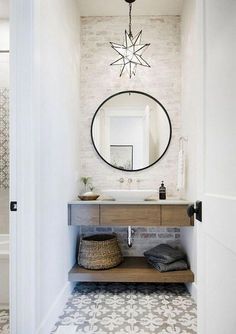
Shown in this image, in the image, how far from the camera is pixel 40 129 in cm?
193

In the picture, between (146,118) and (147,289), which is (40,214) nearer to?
(147,289)

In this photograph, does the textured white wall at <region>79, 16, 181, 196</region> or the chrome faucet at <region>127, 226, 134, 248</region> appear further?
the textured white wall at <region>79, 16, 181, 196</region>

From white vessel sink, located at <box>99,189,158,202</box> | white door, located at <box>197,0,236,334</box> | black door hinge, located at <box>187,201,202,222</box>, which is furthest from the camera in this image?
white vessel sink, located at <box>99,189,158,202</box>

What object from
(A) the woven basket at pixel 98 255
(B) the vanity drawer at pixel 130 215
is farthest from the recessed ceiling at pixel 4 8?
(A) the woven basket at pixel 98 255

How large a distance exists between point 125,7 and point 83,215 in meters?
2.34

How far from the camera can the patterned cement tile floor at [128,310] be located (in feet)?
7.02

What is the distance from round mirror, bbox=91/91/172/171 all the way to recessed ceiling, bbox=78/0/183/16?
3.03 ft

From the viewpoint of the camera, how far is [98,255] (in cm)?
289

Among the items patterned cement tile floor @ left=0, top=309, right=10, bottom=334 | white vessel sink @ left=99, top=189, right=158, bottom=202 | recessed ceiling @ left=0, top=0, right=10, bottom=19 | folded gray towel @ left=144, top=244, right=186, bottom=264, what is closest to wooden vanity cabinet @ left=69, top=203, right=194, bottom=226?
Answer: white vessel sink @ left=99, top=189, right=158, bottom=202

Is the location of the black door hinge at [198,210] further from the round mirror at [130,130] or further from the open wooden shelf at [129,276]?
the round mirror at [130,130]

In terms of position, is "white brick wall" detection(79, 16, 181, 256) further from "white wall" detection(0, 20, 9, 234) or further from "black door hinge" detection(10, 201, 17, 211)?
"black door hinge" detection(10, 201, 17, 211)

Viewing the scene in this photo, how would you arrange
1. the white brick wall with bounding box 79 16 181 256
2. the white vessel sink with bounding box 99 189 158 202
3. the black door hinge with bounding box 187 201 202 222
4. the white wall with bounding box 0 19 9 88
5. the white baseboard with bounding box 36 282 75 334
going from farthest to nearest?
the white brick wall with bounding box 79 16 181 256
the white wall with bounding box 0 19 9 88
the white vessel sink with bounding box 99 189 158 202
the white baseboard with bounding box 36 282 75 334
the black door hinge with bounding box 187 201 202 222

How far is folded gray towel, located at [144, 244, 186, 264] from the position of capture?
292cm

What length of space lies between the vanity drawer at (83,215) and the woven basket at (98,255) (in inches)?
10.5
